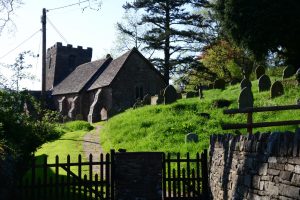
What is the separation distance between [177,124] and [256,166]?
11350mm

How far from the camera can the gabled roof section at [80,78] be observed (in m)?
44.5

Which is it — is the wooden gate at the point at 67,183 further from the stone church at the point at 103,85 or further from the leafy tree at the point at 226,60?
the leafy tree at the point at 226,60

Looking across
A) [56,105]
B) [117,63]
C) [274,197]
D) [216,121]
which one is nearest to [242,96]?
[216,121]

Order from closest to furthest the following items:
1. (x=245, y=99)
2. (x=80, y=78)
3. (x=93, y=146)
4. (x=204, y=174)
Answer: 1. (x=204, y=174)
2. (x=245, y=99)
3. (x=93, y=146)
4. (x=80, y=78)

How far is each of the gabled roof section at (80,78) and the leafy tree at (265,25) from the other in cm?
1934


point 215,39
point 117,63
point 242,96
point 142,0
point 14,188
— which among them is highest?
point 142,0

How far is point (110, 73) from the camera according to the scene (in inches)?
1571

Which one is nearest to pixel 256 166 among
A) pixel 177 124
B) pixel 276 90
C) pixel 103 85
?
pixel 177 124

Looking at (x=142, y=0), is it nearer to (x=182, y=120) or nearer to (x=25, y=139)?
(x=182, y=120)

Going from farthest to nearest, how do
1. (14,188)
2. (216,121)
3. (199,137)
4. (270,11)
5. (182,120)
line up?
(270,11) < (182,120) < (216,121) < (199,137) < (14,188)

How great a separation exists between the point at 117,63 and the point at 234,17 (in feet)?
50.4

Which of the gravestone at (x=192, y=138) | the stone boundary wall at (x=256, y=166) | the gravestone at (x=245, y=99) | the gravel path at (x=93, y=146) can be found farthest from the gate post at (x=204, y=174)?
the gravestone at (x=245, y=99)

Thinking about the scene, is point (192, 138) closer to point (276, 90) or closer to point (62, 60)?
point (276, 90)

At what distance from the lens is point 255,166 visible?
7.19m
